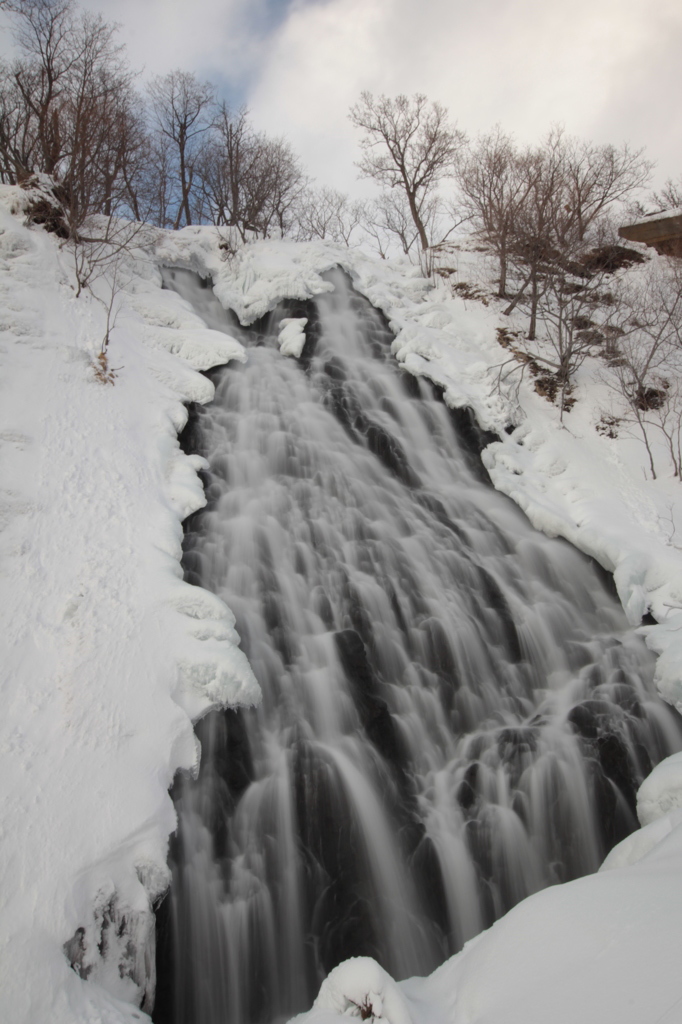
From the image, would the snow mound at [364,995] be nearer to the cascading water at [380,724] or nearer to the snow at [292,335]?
the cascading water at [380,724]

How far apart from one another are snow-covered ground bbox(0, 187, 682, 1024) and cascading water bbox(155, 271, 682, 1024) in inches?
24.3

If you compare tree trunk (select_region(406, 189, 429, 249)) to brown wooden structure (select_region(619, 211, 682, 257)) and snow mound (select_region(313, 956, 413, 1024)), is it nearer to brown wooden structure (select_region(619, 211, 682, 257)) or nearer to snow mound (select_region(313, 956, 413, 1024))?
brown wooden structure (select_region(619, 211, 682, 257))

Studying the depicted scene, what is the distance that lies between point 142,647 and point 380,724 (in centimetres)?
253

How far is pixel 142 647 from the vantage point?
5074 mm

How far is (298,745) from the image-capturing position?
5289 millimetres

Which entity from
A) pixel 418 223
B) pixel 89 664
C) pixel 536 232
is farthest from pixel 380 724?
pixel 418 223

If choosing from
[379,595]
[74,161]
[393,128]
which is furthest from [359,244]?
[379,595]

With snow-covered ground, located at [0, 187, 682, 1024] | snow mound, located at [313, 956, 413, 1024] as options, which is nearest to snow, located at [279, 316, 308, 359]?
snow-covered ground, located at [0, 187, 682, 1024]

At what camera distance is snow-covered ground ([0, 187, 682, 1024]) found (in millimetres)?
2709

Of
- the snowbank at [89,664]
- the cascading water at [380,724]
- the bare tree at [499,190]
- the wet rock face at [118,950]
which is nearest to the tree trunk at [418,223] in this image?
the bare tree at [499,190]

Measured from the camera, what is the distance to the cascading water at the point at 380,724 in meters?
4.37

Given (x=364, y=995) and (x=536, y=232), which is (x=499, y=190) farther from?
(x=364, y=995)

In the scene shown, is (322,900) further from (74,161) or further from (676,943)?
(74,161)

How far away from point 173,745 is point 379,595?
10.9 ft
